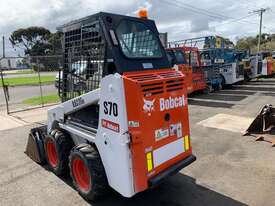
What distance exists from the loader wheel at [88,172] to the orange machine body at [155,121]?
562 millimetres

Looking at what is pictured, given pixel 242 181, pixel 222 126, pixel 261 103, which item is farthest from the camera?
pixel 261 103

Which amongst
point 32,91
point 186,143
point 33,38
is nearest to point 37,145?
point 186,143

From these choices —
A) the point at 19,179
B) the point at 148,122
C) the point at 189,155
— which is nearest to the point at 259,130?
the point at 189,155

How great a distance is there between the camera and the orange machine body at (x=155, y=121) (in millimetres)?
3135

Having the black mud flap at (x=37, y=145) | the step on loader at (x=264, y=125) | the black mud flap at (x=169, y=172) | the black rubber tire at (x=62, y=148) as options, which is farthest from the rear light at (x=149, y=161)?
the step on loader at (x=264, y=125)

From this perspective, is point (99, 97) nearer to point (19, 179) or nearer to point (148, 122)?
point (148, 122)

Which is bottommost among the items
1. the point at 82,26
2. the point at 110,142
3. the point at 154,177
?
the point at 154,177

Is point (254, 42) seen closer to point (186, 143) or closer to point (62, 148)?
point (186, 143)

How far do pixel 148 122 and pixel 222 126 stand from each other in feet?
15.7

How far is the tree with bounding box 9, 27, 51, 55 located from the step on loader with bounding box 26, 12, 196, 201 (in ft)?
213

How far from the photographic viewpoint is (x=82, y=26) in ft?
12.7

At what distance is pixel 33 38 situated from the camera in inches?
2650

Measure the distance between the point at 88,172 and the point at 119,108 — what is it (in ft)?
3.53

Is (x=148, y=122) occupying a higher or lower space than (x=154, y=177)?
higher
